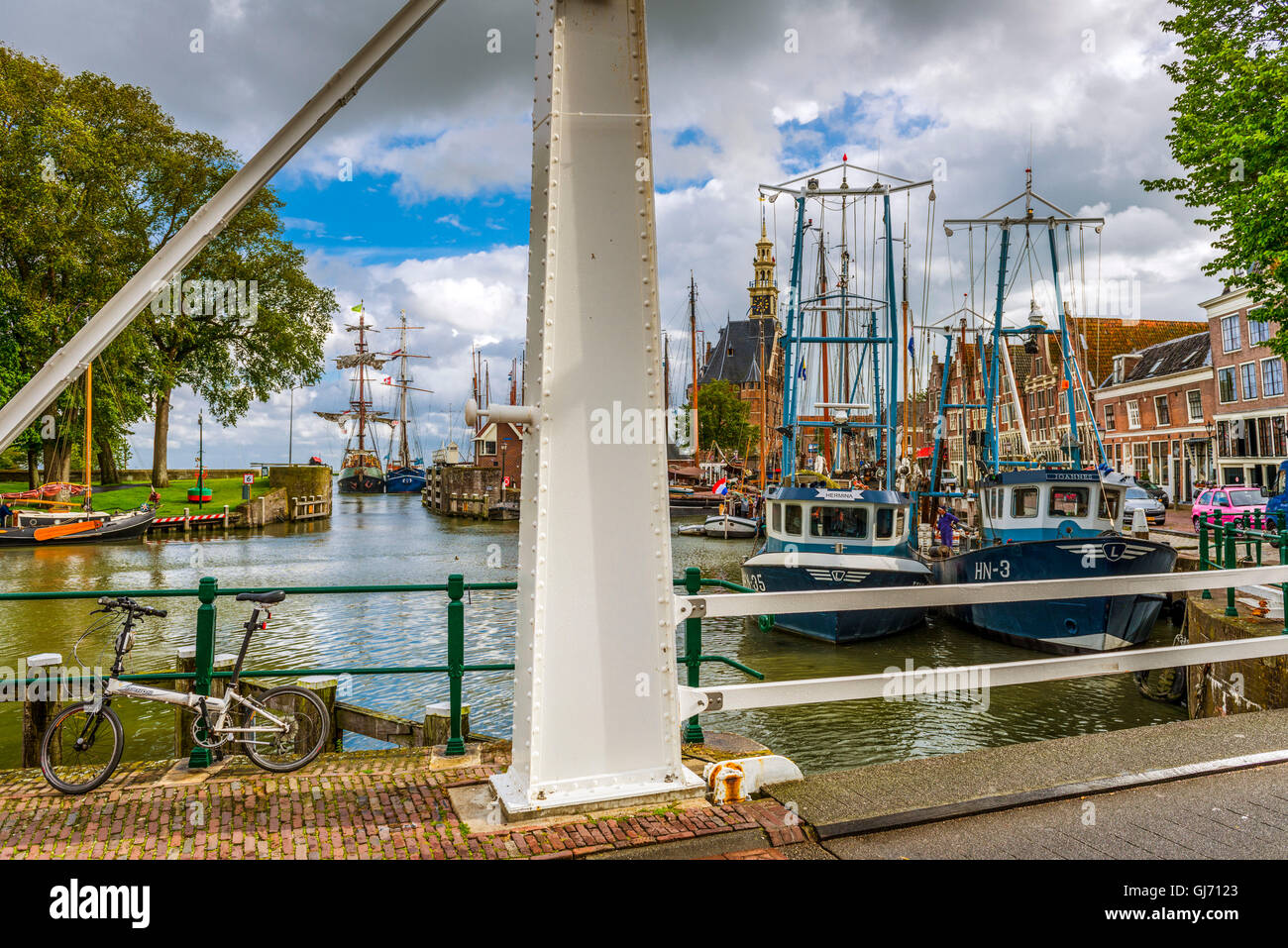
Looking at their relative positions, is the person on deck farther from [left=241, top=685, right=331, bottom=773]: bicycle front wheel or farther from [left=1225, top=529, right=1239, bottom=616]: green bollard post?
[left=241, top=685, right=331, bottom=773]: bicycle front wheel

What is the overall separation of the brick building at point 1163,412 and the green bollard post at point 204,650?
47.6 meters

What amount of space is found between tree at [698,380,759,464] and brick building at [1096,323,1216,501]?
29.9 m

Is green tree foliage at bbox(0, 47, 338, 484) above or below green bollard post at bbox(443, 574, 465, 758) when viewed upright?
above

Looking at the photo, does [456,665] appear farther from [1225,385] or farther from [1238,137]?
[1225,385]

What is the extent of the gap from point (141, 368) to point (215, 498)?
429 inches

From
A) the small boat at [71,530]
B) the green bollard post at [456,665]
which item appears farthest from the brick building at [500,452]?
the green bollard post at [456,665]

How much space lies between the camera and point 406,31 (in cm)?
410

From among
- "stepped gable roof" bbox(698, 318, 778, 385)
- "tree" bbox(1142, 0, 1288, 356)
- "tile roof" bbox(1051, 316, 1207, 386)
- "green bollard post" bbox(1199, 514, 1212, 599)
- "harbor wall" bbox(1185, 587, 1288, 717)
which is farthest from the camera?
"stepped gable roof" bbox(698, 318, 778, 385)

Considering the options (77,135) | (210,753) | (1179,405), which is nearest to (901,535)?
(210,753)

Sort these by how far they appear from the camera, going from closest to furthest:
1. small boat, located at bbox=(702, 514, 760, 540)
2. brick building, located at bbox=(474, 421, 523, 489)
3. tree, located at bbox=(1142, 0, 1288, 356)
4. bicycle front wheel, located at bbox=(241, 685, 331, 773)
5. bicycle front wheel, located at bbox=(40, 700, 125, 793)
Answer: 1. bicycle front wheel, located at bbox=(40, 700, 125, 793)
2. bicycle front wheel, located at bbox=(241, 685, 331, 773)
3. tree, located at bbox=(1142, 0, 1288, 356)
4. small boat, located at bbox=(702, 514, 760, 540)
5. brick building, located at bbox=(474, 421, 523, 489)

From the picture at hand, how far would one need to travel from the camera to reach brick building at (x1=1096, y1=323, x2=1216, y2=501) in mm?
42875

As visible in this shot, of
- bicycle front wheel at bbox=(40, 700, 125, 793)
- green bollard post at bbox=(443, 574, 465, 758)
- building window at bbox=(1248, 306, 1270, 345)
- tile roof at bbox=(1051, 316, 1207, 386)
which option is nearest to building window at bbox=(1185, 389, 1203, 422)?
building window at bbox=(1248, 306, 1270, 345)

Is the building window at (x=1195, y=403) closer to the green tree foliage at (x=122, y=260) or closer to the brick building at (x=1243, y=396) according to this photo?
the brick building at (x=1243, y=396)
